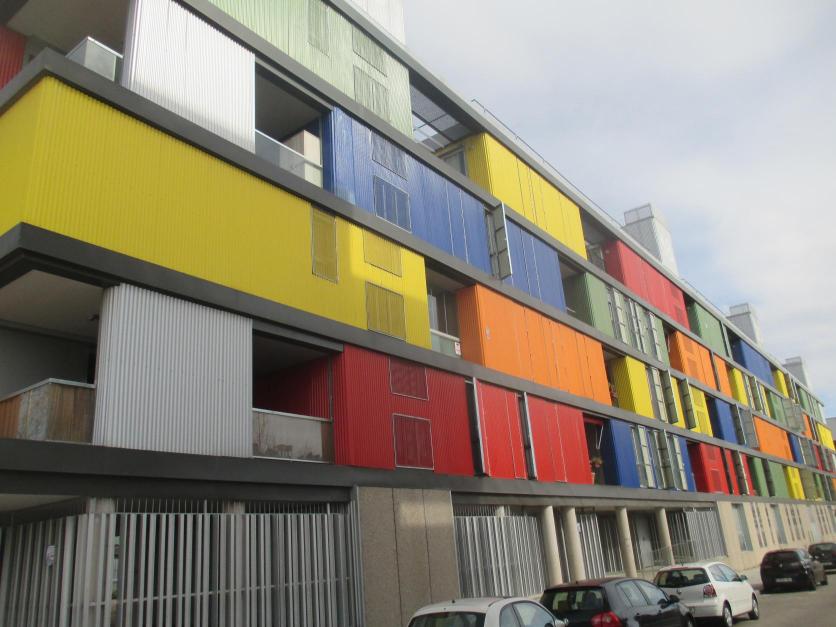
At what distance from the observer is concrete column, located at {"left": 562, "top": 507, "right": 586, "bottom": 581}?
22.0 meters

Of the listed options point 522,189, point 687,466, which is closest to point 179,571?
point 522,189

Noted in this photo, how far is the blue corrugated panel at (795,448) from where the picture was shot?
5341 cm

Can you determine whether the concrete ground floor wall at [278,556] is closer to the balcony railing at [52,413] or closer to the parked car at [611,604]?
the balcony railing at [52,413]

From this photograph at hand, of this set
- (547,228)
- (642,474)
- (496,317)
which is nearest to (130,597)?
(496,317)

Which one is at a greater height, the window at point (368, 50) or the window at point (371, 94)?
the window at point (368, 50)

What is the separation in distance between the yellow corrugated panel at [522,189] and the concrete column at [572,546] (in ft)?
35.8

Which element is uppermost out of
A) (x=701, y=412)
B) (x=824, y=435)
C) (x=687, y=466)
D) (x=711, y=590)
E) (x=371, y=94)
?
(x=371, y=94)

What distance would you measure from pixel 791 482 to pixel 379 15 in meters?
46.0

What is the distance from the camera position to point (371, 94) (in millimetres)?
19219

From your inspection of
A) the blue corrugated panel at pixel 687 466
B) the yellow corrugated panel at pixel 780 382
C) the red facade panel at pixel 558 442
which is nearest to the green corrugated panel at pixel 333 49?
the red facade panel at pixel 558 442

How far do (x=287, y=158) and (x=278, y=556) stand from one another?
898 cm

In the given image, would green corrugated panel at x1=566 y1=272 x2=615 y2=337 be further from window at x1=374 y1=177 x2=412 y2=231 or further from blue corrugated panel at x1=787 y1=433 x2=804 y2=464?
blue corrugated panel at x1=787 y1=433 x2=804 y2=464

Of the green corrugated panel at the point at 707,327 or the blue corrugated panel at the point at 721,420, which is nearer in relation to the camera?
the blue corrugated panel at the point at 721,420

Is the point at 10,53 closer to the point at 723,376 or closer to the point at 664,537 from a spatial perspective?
the point at 664,537
